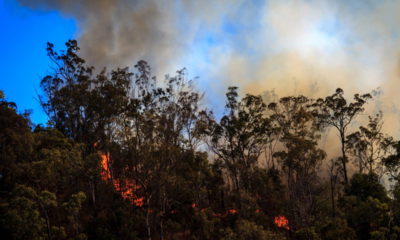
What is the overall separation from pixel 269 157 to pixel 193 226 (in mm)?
18276

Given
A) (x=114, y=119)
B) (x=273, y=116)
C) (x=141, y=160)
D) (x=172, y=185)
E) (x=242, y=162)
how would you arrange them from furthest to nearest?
(x=273, y=116) → (x=242, y=162) → (x=114, y=119) → (x=172, y=185) → (x=141, y=160)

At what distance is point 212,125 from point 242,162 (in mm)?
5596

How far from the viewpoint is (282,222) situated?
113 feet

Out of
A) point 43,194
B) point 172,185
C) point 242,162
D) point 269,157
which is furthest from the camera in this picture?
point 269,157

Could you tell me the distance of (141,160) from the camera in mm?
27500

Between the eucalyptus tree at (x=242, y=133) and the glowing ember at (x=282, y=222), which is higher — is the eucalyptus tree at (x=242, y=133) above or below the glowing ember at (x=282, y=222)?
above

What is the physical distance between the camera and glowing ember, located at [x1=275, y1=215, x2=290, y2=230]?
33.9 m

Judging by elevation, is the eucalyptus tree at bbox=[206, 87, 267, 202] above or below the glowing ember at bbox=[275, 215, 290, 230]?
above

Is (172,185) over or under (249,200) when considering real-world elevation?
over

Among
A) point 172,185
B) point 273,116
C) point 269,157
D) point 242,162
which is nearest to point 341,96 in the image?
point 273,116

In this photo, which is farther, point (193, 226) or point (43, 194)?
point (193, 226)

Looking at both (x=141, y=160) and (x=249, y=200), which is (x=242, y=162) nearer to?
(x=249, y=200)

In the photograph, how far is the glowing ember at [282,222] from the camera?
1335 inches

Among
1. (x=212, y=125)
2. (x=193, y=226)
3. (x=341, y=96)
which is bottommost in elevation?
(x=193, y=226)
